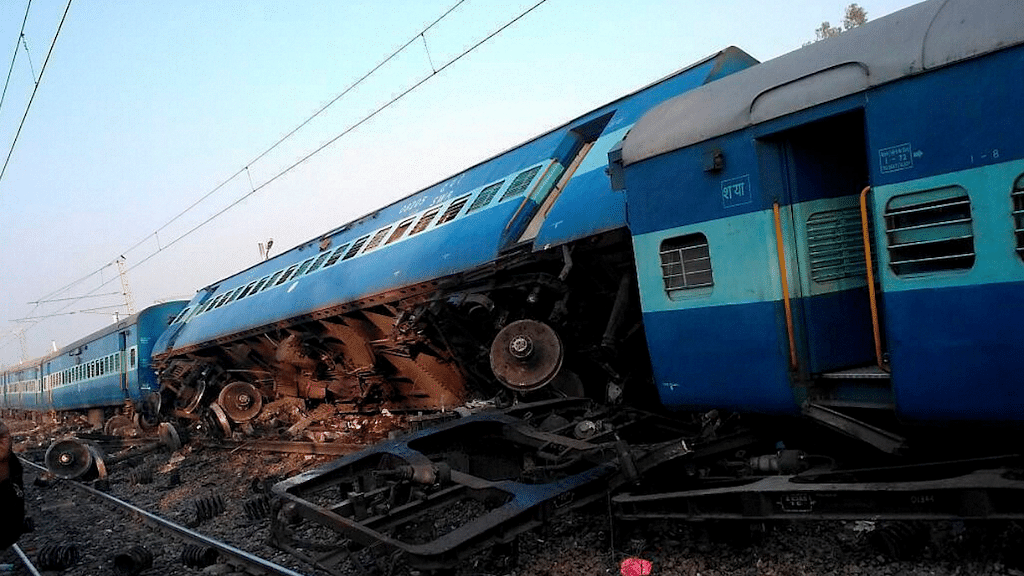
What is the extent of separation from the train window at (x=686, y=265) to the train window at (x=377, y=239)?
8.06 metres

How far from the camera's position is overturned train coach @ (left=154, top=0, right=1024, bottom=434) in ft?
12.1

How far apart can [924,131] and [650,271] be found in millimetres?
2173

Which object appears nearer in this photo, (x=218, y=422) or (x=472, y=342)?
(x=472, y=342)

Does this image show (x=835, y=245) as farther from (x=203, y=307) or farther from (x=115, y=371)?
(x=115, y=371)

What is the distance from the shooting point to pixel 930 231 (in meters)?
3.91

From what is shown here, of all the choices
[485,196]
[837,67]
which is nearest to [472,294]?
[485,196]

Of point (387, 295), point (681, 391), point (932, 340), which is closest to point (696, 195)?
point (681, 391)

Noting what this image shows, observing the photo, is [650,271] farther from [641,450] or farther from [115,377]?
[115,377]

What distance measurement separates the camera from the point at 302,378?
50.9ft

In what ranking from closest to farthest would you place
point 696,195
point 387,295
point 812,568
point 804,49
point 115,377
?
1. point 812,568
2. point 804,49
3. point 696,195
4. point 387,295
5. point 115,377

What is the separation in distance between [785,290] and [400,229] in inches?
342

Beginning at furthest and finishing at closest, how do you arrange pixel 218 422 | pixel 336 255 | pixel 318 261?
pixel 218 422
pixel 318 261
pixel 336 255

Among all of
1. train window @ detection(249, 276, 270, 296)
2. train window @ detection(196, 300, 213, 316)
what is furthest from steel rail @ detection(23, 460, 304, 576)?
train window @ detection(196, 300, 213, 316)

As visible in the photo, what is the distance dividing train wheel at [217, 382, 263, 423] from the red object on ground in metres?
12.9
